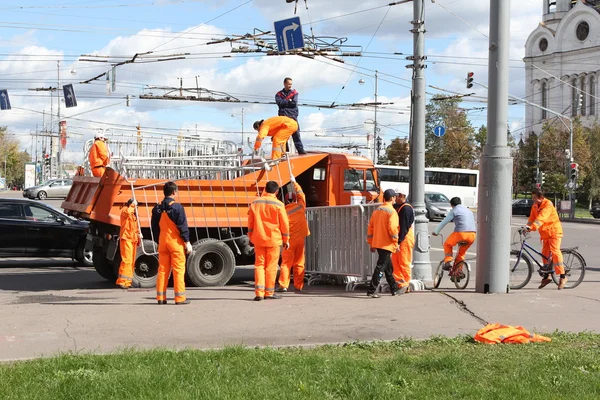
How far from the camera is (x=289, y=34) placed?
73.8 ft

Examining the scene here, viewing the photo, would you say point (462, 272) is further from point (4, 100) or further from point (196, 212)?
point (4, 100)

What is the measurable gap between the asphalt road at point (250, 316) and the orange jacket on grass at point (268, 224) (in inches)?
35.1

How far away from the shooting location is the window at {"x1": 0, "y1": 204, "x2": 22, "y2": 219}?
18688mm

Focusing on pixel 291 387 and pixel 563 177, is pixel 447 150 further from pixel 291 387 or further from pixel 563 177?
pixel 291 387

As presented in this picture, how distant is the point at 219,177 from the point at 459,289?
464cm

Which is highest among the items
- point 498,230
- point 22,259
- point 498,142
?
point 498,142

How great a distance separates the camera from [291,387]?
6.33 m

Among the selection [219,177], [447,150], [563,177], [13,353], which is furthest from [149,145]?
[447,150]

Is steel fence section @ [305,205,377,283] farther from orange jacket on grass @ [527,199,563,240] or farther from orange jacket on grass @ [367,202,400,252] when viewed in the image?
orange jacket on grass @ [527,199,563,240]

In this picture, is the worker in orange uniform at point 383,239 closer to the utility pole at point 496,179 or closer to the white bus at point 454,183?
the utility pole at point 496,179

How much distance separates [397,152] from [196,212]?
82783 mm

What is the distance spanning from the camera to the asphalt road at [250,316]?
29.6 feet

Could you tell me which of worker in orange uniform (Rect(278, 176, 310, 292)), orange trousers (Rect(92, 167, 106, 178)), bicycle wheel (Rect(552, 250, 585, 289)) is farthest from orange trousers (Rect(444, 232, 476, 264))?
orange trousers (Rect(92, 167, 106, 178))

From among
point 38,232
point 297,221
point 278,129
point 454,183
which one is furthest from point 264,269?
point 454,183
